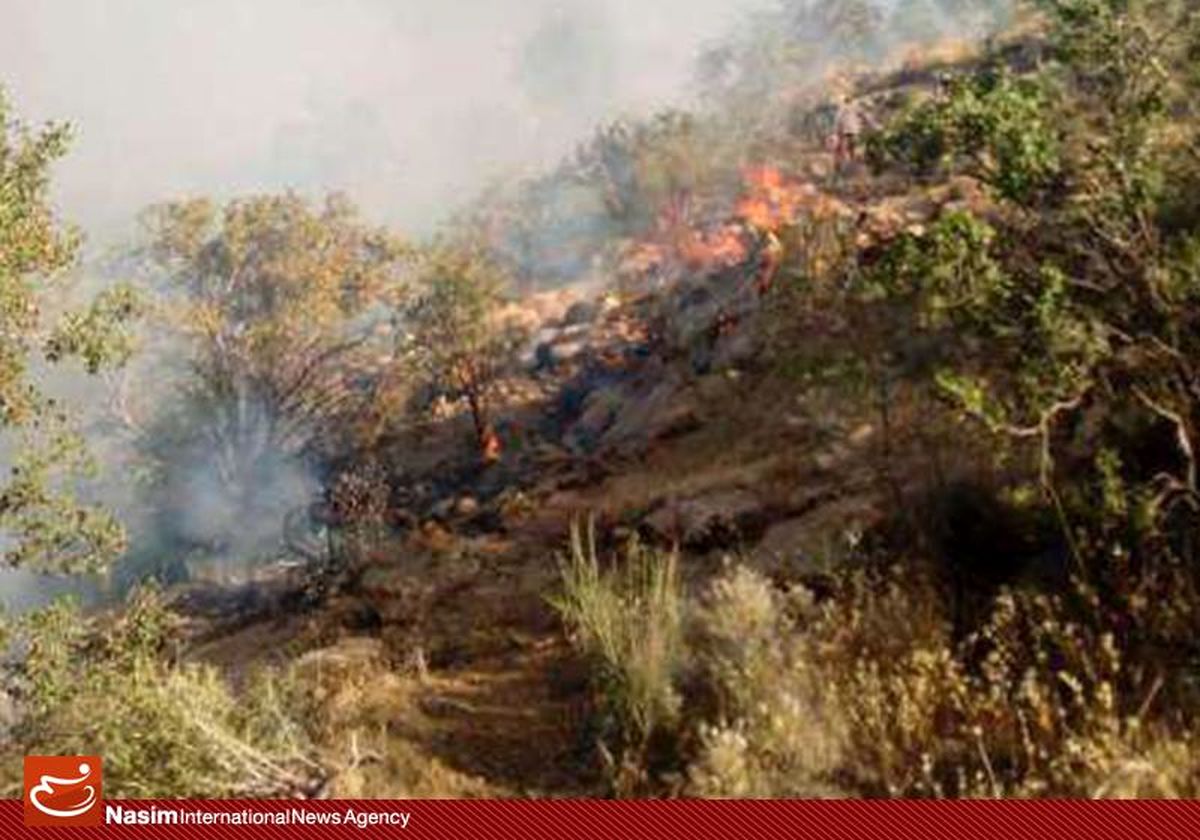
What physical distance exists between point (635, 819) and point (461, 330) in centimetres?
2452

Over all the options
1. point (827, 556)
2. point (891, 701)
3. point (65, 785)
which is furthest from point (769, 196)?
point (65, 785)

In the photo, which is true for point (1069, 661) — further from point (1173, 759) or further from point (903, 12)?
point (903, 12)

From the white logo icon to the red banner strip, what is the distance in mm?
110

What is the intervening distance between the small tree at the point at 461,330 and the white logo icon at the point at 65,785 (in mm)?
22317

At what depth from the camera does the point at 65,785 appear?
24.5 feet

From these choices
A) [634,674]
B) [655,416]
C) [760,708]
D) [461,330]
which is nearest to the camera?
[760,708]

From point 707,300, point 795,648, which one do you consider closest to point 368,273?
point 707,300

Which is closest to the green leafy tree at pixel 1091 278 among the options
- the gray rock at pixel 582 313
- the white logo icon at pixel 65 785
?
the white logo icon at pixel 65 785

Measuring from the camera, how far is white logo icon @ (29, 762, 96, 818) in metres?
7.17

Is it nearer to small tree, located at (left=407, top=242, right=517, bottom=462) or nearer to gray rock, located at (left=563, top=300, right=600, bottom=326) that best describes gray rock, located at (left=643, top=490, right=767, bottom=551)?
small tree, located at (left=407, top=242, right=517, bottom=462)

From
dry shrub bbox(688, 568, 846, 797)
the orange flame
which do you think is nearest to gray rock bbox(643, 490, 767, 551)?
dry shrub bbox(688, 568, 846, 797)

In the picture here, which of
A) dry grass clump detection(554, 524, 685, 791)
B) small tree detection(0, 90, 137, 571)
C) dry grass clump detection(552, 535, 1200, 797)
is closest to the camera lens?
dry grass clump detection(552, 535, 1200, 797)

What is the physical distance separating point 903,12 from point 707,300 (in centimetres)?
4129

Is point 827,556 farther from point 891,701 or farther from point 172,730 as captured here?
point 172,730
